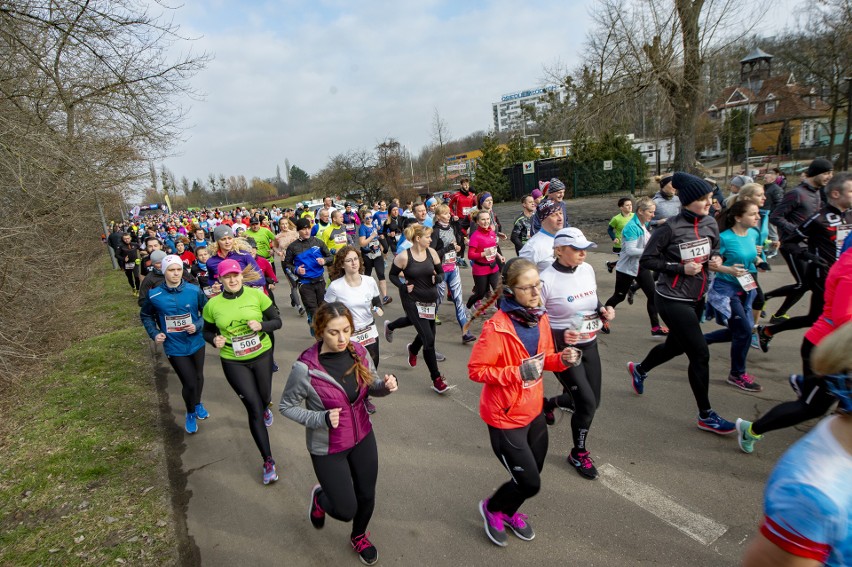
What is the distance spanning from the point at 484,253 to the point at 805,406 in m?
4.51

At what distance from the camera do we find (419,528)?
3.42m

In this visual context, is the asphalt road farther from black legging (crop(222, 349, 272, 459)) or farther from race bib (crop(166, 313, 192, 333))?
race bib (crop(166, 313, 192, 333))

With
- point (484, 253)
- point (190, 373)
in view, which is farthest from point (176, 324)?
point (484, 253)

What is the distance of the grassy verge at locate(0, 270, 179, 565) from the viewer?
363cm

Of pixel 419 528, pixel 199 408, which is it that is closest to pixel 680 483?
pixel 419 528

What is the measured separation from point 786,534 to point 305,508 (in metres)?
3.45

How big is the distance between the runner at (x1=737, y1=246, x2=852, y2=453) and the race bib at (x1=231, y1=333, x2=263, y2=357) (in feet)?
13.3

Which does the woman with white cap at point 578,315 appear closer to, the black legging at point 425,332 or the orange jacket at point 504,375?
the orange jacket at point 504,375

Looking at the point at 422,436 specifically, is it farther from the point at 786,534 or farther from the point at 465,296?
the point at 465,296

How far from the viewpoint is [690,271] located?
404 cm

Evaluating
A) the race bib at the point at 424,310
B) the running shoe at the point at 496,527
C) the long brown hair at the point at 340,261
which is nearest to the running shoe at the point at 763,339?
the race bib at the point at 424,310

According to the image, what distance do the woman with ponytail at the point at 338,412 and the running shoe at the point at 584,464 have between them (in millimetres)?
1722

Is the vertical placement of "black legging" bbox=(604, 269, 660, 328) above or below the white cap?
below

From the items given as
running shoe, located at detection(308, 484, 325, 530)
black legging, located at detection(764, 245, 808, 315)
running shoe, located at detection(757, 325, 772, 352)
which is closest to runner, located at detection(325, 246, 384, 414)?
running shoe, located at detection(308, 484, 325, 530)
